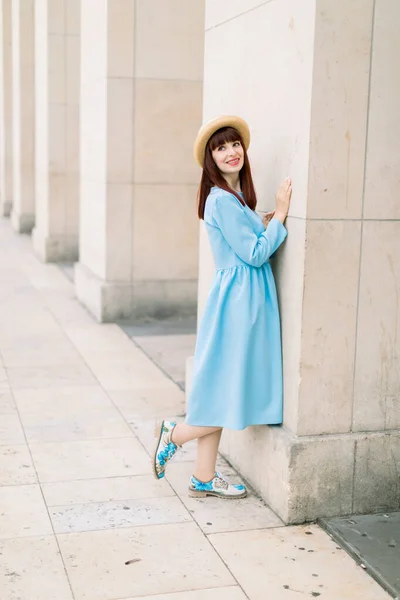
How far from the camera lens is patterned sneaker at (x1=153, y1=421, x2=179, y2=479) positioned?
4840 millimetres

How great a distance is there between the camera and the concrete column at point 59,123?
13.5 m

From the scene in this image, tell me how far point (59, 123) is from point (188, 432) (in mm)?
10062

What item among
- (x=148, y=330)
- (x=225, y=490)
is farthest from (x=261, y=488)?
(x=148, y=330)

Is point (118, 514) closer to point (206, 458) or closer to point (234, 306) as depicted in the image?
point (206, 458)

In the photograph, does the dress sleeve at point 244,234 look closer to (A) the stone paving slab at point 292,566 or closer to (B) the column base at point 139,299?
(A) the stone paving slab at point 292,566

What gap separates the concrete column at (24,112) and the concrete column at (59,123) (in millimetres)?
2930

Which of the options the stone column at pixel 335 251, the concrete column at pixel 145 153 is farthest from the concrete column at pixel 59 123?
the stone column at pixel 335 251

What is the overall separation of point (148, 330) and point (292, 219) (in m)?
4.94

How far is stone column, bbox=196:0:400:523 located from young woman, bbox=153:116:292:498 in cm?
10

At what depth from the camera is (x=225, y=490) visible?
4793 mm

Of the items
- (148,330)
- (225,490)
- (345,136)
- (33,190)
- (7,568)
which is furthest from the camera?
(33,190)

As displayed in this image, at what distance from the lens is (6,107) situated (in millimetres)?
21688

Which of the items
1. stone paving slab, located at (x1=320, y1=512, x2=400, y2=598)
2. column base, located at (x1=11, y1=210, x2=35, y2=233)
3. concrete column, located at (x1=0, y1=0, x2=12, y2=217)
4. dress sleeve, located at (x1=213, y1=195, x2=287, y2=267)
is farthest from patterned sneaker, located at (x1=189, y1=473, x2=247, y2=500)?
concrete column, located at (x1=0, y1=0, x2=12, y2=217)

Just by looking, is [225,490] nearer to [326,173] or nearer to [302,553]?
[302,553]
